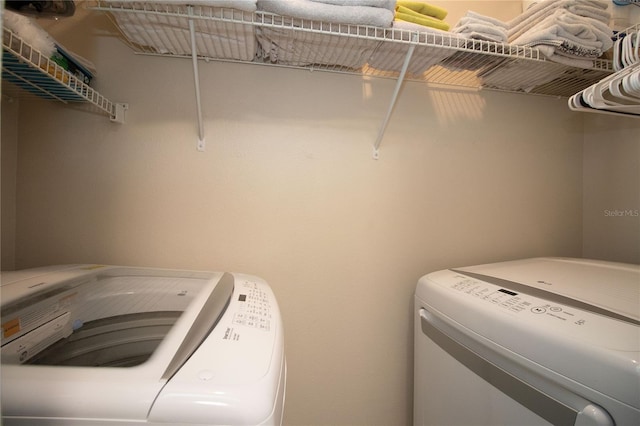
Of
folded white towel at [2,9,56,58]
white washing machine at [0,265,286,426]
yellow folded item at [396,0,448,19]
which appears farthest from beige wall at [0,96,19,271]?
yellow folded item at [396,0,448,19]

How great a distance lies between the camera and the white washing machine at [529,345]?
469 mm

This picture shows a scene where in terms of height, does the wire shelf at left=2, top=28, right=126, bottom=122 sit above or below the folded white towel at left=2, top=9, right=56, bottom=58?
below

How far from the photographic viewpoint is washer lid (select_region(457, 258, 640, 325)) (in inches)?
23.4

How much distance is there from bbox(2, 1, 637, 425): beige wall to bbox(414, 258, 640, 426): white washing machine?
23 centimetres

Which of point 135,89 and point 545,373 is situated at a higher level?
point 135,89

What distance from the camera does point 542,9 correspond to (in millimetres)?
910

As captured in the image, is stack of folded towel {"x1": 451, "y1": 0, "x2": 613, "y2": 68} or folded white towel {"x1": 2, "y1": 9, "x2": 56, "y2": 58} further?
stack of folded towel {"x1": 451, "y1": 0, "x2": 613, "y2": 68}

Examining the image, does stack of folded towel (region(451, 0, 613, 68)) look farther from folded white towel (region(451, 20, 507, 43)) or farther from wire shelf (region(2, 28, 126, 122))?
wire shelf (region(2, 28, 126, 122))

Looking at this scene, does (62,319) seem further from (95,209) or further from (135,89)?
(135,89)

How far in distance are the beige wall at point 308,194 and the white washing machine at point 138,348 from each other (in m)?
0.24

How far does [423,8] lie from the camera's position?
0.92m

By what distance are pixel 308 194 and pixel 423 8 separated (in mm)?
790

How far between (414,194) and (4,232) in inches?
60.6

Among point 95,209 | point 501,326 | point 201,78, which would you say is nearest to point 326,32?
point 201,78
